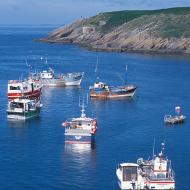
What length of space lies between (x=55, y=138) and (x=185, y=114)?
68.2 feet

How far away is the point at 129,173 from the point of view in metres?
48.1

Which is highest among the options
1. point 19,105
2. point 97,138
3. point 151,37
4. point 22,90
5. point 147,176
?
point 151,37

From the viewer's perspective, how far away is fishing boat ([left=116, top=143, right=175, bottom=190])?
153ft

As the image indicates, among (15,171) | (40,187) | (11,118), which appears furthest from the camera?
(11,118)

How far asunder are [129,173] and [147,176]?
54.7 inches

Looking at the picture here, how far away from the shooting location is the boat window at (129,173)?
1885 inches

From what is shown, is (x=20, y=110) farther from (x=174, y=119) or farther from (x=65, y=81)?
(x=65, y=81)

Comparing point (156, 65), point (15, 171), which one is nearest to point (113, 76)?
point (156, 65)

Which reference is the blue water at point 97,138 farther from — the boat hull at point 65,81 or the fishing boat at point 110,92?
the boat hull at point 65,81

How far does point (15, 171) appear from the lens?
174ft

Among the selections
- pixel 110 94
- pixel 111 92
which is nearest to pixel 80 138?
pixel 110 94

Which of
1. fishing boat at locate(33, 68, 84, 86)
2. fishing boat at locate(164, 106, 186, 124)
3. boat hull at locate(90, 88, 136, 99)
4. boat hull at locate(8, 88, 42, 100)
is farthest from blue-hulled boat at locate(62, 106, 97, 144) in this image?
fishing boat at locate(33, 68, 84, 86)

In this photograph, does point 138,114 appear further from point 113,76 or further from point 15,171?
point 113,76

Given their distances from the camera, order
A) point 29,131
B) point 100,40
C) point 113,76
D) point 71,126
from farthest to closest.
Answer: point 100,40
point 113,76
point 29,131
point 71,126
